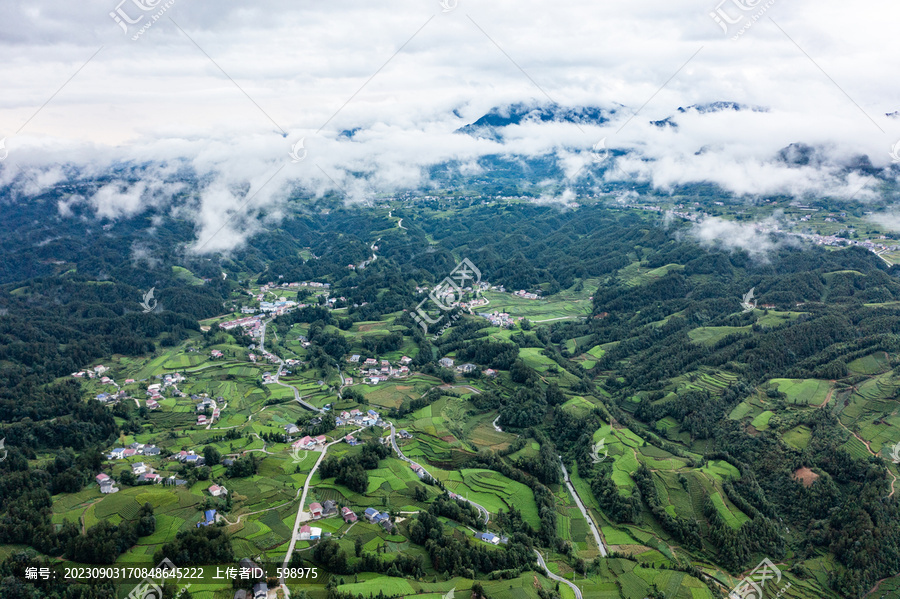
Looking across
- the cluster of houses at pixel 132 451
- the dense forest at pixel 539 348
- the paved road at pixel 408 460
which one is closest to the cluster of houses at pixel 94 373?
the dense forest at pixel 539 348

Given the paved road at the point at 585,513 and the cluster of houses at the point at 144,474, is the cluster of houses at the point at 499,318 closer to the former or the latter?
the paved road at the point at 585,513

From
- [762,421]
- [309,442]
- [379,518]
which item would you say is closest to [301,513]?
[379,518]

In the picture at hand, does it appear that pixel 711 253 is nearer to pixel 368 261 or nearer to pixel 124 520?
pixel 368 261

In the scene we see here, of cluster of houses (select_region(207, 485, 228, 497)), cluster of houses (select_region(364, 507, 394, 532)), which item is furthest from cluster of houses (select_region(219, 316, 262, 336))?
cluster of houses (select_region(364, 507, 394, 532))

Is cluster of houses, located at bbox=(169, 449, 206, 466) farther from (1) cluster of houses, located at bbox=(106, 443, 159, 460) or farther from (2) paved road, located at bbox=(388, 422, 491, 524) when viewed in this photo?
(2) paved road, located at bbox=(388, 422, 491, 524)

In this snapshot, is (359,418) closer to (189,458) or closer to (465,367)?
(189,458)

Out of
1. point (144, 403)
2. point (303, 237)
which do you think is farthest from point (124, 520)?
point (303, 237)
